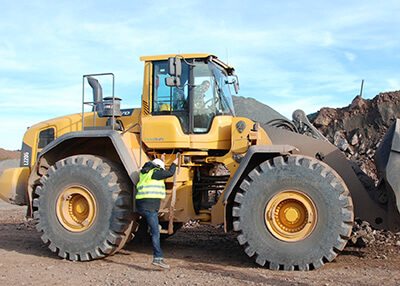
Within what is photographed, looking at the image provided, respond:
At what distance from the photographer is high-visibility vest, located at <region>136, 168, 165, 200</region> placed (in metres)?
6.37

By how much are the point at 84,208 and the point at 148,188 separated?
131 cm

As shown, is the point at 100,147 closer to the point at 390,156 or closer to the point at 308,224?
the point at 308,224

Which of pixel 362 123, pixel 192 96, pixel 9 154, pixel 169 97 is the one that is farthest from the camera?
pixel 9 154

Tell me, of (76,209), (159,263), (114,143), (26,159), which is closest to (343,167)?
(159,263)

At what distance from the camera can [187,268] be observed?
6301 millimetres

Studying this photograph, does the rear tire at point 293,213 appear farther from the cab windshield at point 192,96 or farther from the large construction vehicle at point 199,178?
the cab windshield at point 192,96

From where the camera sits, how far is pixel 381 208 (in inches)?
245

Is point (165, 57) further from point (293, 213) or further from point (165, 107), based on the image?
point (293, 213)

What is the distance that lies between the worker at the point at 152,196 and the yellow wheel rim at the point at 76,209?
2.97ft

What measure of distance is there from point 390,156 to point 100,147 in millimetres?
4559

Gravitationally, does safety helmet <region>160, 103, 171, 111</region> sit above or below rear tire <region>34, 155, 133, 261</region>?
above

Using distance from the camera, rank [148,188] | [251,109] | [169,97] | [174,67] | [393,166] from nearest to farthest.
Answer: [393,166]
[148,188]
[174,67]
[169,97]
[251,109]

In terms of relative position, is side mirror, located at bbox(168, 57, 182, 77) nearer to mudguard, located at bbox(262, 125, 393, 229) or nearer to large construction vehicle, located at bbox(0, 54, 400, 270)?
large construction vehicle, located at bbox(0, 54, 400, 270)

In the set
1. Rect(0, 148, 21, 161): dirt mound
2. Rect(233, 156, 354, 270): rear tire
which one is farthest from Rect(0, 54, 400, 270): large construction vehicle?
Rect(0, 148, 21, 161): dirt mound
